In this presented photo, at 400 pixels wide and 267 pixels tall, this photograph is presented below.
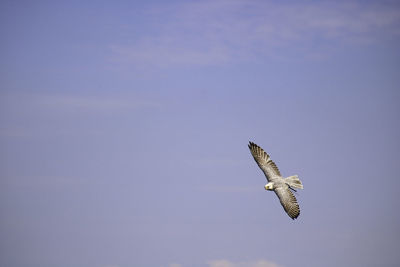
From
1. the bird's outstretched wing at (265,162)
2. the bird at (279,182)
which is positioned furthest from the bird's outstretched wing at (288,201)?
the bird's outstretched wing at (265,162)

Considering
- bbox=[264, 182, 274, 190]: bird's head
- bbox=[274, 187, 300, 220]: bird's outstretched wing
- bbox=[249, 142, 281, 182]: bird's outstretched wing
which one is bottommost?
bbox=[274, 187, 300, 220]: bird's outstretched wing

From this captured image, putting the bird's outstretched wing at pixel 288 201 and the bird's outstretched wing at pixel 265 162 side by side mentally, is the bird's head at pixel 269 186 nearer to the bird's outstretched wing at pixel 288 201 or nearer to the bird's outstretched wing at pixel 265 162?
the bird's outstretched wing at pixel 288 201

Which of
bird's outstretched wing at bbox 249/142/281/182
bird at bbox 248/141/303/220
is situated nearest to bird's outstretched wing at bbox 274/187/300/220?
bird at bbox 248/141/303/220

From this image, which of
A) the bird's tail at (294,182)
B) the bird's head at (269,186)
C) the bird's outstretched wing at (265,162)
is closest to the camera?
the bird's tail at (294,182)

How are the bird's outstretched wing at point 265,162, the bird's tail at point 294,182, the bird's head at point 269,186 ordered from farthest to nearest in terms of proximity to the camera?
the bird's outstretched wing at point 265,162 → the bird's head at point 269,186 → the bird's tail at point 294,182

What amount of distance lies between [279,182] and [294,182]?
1.72 metres

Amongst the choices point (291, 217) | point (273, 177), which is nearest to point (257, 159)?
point (273, 177)

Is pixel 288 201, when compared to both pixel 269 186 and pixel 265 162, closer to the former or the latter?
pixel 269 186

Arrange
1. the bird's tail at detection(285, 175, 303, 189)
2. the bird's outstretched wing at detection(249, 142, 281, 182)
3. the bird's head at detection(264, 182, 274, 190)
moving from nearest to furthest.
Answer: the bird's tail at detection(285, 175, 303, 189) < the bird's head at detection(264, 182, 274, 190) < the bird's outstretched wing at detection(249, 142, 281, 182)

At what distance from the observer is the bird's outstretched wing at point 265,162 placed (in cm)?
6169

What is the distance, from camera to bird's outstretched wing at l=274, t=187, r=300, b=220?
59750 millimetres

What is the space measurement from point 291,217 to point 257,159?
6.62 meters

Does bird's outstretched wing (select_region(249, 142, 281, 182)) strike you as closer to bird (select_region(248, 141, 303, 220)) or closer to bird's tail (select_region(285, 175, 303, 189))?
bird (select_region(248, 141, 303, 220))

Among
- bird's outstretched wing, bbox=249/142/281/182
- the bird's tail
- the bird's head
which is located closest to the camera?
the bird's tail
